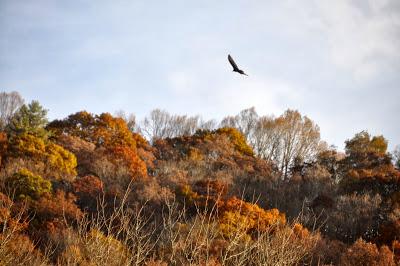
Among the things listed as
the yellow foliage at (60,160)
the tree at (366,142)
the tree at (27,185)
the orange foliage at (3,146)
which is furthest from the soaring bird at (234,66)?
the tree at (366,142)

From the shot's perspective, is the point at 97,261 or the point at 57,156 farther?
the point at 57,156

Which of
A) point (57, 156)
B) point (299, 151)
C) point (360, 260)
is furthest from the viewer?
point (299, 151)

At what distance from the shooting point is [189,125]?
53531 mm

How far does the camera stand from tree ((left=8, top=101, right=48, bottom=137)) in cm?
2903

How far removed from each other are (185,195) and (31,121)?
16.2 meters

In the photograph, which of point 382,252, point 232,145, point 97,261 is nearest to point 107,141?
point 232,145

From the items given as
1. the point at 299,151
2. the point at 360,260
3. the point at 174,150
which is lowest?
the point at 360,260

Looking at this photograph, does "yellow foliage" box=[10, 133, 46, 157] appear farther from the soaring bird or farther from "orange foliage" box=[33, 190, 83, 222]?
the soaring bird

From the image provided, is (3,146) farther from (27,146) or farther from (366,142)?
(366,142)

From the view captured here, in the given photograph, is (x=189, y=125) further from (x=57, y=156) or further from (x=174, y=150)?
(x=57, y=156)

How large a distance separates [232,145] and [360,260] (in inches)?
923

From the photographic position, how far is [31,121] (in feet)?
99.1

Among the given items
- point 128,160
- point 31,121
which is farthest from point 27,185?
point 31,121

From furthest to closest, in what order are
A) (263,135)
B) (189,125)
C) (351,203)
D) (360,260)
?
1. (189,125)
2. (263,135)
3. (351,203)
4. (360,260)
